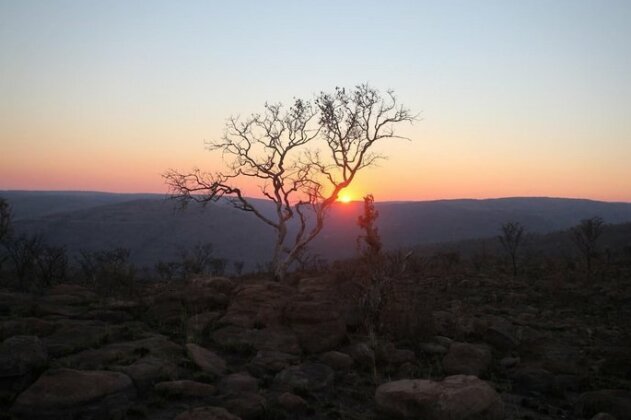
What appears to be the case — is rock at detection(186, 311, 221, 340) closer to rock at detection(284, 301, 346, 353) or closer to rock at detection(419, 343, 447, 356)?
rock at detection(284, 301, 346, 353)

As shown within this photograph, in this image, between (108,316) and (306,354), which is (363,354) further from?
(108,316)

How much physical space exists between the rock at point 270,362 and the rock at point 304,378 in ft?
1.42

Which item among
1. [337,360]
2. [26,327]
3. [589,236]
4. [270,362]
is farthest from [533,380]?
[589,236]

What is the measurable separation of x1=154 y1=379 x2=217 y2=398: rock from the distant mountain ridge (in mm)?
76168

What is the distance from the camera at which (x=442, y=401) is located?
6715 millimetres

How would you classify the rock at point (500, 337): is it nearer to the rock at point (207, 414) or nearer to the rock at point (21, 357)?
the rock at point (207, 414)

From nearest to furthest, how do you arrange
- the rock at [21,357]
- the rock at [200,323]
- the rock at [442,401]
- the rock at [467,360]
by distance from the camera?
the rock at [442,401]
the rock at [21,357]
the rock at [467,360]
the rock at [200,323]

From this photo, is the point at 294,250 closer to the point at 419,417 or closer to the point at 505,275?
the point at 505,275

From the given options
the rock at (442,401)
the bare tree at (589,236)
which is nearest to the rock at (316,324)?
the rock at (442,401)

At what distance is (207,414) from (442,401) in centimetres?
328

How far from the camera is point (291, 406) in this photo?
23.9ft

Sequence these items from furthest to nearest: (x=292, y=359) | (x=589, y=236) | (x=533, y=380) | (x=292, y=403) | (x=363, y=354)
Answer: (x=589, y=236) < (x=363, y=354) < (x=292, y=359) < (x=533, y=380) < (x=292, y=403)

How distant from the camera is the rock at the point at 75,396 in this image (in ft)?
20.7

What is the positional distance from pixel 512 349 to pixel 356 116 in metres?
12.5
